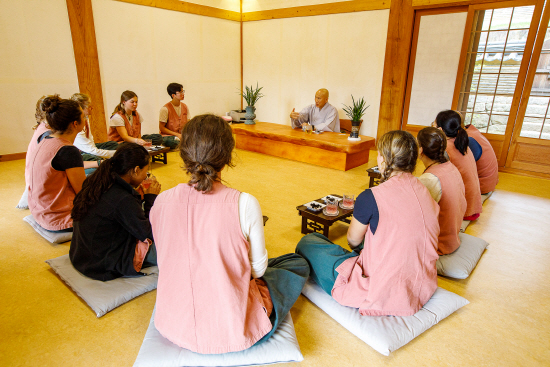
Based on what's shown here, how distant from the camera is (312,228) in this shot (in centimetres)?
278

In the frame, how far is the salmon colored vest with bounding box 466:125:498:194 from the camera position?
3328mm

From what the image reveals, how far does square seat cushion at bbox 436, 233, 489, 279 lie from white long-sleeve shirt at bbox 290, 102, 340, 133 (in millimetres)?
3091

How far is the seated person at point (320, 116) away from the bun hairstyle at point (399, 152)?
3.63m

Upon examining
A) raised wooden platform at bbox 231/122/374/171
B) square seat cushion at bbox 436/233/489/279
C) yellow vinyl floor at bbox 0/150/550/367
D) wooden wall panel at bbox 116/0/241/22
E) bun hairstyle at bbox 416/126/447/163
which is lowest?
yellow vinyl floor at bbox 0/150/550/367

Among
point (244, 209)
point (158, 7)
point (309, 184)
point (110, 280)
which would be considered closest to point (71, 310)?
point (110, 280)

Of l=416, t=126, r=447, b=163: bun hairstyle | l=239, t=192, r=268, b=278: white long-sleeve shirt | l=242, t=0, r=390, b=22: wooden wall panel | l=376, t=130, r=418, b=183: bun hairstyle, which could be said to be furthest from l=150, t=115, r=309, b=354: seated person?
l=242, t=0, r=390, b=22: wooden wall panel

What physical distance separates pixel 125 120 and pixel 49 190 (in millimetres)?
1980

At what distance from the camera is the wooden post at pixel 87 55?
4801mm

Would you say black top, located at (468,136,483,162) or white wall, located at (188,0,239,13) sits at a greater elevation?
white wall, located at (188,0,239,13)

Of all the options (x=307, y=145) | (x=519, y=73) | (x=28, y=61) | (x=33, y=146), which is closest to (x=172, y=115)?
(x=28, y=61)

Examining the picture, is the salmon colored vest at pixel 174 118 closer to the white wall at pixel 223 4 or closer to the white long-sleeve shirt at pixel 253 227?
the white wall at pixel 223 4

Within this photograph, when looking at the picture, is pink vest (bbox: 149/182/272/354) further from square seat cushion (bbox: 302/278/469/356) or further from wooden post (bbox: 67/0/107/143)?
wooden post (bbox: 67/0/107/143)

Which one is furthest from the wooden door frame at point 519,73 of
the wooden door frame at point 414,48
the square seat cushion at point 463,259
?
the square seat cushion at point 463,259

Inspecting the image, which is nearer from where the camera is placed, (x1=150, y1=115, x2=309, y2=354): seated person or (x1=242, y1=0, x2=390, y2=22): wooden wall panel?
(x1=150, y1=115, x2=309, y2=354): seated person
